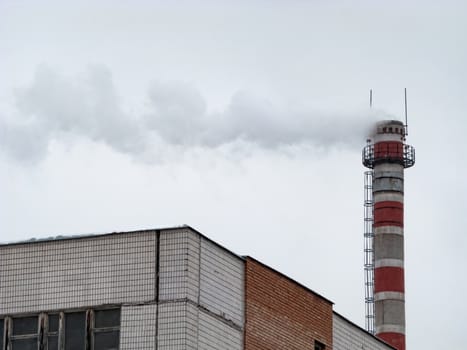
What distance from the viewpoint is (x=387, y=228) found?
95.6m

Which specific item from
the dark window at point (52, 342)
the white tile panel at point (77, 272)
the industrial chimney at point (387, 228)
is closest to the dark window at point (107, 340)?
the white tile panel at point (77, 272)

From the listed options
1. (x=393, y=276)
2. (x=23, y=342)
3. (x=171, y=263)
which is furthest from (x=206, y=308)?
(x=393, y=276)

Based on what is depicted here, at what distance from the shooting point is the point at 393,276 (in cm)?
9462

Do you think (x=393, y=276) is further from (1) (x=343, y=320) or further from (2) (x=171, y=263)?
(2) (x=171, y=263)

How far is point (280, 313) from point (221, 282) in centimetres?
315

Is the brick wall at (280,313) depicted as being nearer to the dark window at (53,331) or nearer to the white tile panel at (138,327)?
the white tile panel at (138,327)

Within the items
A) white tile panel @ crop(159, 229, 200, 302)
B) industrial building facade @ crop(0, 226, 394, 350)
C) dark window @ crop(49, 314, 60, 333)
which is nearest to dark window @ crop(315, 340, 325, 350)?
industrial building facade @ crop(0, 226, 394, 350)

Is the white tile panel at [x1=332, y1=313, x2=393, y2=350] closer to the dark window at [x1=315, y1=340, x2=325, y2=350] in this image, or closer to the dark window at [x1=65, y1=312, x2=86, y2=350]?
the dark window at [x1=315, y1=340, x2=325, y2=350]

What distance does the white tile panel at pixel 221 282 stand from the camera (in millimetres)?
36500

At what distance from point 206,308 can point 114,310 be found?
209 centimetres

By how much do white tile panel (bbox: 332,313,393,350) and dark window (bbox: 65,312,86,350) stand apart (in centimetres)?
869

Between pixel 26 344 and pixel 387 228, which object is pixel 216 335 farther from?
pixel 387 228

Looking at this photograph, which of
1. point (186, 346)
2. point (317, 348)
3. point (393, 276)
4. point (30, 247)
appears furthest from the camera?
point (393, 276)

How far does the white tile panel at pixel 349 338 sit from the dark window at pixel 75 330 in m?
8.69
